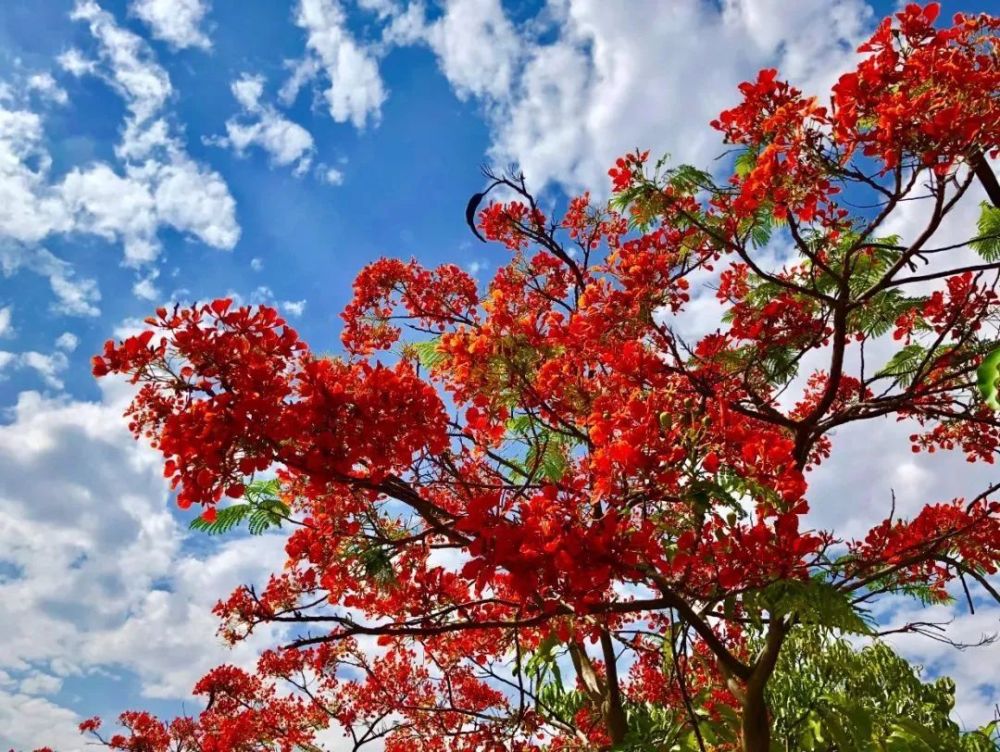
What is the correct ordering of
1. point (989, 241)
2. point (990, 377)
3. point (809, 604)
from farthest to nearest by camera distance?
point (989, 241), point (809, 604), point (990, 377)

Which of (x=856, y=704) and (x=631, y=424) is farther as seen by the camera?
(x=856, y=704)

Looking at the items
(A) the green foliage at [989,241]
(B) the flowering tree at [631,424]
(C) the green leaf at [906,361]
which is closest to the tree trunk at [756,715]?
(B) the flowering tree at [631,424]

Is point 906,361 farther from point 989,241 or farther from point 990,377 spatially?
point 990,377

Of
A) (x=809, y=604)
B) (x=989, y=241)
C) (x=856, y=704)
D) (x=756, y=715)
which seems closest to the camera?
(x=809, y=604)

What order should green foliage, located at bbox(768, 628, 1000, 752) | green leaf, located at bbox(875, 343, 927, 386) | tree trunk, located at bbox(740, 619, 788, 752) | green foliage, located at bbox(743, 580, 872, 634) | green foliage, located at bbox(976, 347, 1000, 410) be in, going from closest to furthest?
green foliage, located at bbox(976, 347, 1000, 410), green foliage, located at bbox(743, 580, 872, 634), tree trunk, located at bbox(740, 619, 788, 752), green foliage, located at bbox(768, 628, 1000, 752), green leaf, located at bbox(875, 343, 927, 386)

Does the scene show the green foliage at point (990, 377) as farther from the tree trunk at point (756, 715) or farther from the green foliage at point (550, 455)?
the green foliage at point (550, 455)

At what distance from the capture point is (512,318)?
149 inches

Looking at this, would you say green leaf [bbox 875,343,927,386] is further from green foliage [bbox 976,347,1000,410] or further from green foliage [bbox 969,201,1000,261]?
green foliage [bbox 976,347,1000,410]

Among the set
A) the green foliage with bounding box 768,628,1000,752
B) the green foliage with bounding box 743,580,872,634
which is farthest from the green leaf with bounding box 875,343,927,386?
the green foliage with bounding box 743,580,872,634

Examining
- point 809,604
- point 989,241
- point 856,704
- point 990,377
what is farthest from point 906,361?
point 990,377

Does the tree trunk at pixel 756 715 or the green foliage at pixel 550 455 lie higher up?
the green foliage at pixel 550 455

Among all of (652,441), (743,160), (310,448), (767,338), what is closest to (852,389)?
(767,338)

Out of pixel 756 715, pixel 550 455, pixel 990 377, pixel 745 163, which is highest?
pixel 745 163

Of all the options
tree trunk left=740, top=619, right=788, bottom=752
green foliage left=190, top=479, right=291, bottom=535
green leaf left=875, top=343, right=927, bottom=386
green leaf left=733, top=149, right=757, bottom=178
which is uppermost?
green leaf left=733, top=149, right=757, bottom=178
